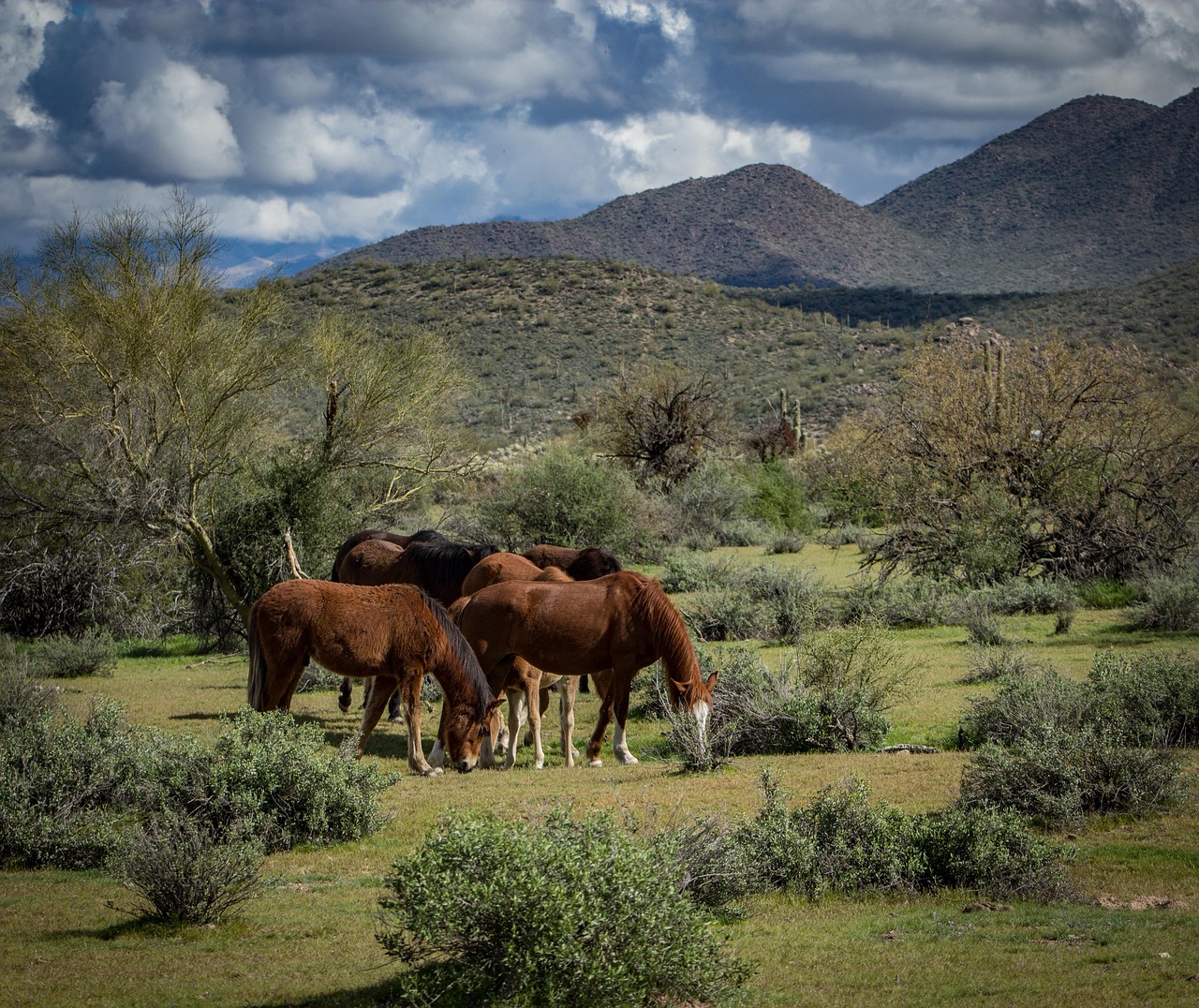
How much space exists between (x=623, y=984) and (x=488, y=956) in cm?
63

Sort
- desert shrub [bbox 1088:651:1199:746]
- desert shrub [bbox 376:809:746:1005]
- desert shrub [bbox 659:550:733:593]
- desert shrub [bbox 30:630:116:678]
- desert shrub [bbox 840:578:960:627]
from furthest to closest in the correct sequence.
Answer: desert shrub [bbox 659:550:733:593]
desert shrub [bbox 840:578:960:627]
desert shrub [bbox 30:630:116:678]
desert shrub [bbox 1088:651:1199:746]
desert shrub [bbox 376:809:746:1005]

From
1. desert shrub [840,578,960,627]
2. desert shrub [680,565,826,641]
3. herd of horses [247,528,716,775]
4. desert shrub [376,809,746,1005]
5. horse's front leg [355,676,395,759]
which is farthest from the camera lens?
desert shrub [840,578,960,627]

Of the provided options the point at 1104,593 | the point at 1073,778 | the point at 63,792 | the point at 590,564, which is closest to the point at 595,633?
the point at 590,564

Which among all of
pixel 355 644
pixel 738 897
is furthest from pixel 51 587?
pixel 738 897

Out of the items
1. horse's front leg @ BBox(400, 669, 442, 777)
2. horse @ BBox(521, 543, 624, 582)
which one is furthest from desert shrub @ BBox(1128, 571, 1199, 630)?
horse's front leg @ BBox(400, 669, 442, 777)

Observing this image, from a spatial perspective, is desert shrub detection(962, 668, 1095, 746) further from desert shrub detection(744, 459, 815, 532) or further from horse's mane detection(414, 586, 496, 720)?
desert shrub detection(744, 459, 815, 532)

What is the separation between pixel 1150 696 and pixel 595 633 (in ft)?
17.4

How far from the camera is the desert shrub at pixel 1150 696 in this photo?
10.8 m

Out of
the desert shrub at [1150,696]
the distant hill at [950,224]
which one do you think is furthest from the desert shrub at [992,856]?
the distant hill at [950,224]

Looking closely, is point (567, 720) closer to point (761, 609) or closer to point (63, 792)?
point (63, 792)

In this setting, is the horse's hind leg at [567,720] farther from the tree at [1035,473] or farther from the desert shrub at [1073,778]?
the tree at [1035,473]

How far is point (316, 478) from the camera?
20.5 meters

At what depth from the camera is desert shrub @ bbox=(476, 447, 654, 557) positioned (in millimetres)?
28500

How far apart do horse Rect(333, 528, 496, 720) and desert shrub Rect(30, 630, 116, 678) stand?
5.17 meters
